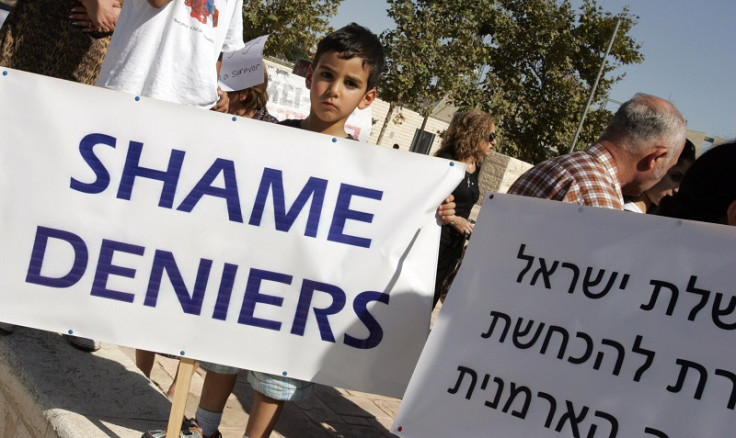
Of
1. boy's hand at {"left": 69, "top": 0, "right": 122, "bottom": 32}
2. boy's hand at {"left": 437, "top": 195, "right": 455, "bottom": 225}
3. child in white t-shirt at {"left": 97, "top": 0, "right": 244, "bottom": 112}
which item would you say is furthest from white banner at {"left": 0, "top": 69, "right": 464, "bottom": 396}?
boy's hand at {"left": 69, "top": 0, "right": 122, "bottom": 32}

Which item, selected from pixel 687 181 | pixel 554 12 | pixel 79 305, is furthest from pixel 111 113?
pixel 554 12

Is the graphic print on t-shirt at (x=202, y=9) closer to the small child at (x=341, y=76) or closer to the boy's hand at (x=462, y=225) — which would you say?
the small child at (x=341, y=76)

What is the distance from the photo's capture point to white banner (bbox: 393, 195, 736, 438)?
1.98 meters

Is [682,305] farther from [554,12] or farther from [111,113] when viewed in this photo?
[554,12]

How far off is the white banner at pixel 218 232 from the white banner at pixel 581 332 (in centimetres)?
25

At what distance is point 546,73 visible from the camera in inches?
1128

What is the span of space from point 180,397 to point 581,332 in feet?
3.97

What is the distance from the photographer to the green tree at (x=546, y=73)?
27.6 metres

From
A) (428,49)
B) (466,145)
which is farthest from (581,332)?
(428,49)

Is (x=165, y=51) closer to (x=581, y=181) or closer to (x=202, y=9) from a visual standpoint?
(x=202, y=9)

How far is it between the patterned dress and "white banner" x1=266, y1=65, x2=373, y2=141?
619cm

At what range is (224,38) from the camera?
356 cm

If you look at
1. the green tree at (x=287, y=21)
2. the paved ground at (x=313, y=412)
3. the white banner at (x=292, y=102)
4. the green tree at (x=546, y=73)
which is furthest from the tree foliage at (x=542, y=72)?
the paved ground at (x=313, y=412)

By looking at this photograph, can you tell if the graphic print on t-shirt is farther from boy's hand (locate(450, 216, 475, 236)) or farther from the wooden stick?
boy's hand (locate(450, 216, 475, 236))
